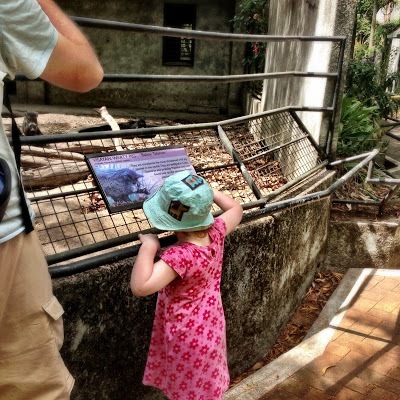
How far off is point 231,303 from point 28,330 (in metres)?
1.96

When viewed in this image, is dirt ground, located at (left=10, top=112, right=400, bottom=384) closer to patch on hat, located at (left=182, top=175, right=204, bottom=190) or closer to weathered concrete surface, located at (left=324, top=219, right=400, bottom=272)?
weathered concrete surface, located at (left=324, top=219, right=400, bottom=272)

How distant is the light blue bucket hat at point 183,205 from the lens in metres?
1.87

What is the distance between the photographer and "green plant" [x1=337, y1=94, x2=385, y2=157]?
5562mm

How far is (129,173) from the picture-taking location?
2.37 meters

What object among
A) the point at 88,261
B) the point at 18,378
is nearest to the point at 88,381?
the point at 88,261

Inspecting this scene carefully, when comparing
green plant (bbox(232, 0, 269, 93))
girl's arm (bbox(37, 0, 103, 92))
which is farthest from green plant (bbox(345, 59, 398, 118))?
girl's arm (bbox(37, 0, 103, 92))

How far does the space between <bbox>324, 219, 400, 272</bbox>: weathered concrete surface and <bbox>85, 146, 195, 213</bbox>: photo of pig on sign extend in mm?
2572

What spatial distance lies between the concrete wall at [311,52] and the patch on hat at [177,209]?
2.89m

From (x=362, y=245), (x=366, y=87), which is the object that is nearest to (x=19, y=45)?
(x=362, y=245)

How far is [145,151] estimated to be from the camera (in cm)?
246

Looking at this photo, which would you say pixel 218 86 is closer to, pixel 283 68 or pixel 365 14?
pixel 283 68

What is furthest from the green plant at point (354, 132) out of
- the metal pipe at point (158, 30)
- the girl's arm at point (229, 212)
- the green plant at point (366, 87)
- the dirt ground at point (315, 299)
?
the girl's arm at point (229, 212)

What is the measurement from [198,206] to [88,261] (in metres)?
0.70

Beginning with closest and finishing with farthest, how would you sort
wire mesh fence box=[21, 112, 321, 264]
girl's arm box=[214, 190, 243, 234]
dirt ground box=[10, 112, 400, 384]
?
girl's arm box=[214, 190, 243, 234] < wire mesh fence box=[21, 112, 321, 264] < dirt ground box=[10, 112, 400, 384]
